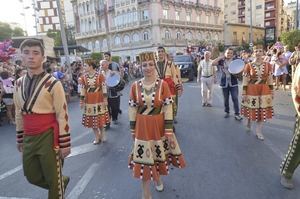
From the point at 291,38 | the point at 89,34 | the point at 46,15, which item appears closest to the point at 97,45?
the point at 89,34

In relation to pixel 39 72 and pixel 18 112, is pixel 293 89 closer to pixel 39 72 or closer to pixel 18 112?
→ pixel 39 72

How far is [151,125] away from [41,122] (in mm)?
1304

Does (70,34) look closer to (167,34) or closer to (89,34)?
(89,34)

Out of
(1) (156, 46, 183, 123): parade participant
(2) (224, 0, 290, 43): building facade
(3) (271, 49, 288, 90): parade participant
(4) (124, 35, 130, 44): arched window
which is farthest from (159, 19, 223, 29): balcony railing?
(1) (156, 46, 183, 123): parade participant

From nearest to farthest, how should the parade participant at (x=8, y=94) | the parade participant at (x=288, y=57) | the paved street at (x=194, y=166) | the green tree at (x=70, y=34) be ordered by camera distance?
the paved street at (x=194, y=166), the parade participant at (x=8, y=94), the parade participant at (x=288, y=57), the green tree at (x=70, y=34)

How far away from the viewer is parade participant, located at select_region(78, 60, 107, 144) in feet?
22.8

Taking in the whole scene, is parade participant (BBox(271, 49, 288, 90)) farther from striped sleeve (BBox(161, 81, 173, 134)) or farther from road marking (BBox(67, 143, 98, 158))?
striped sleeve (BBox(161, 81, 173, 134))

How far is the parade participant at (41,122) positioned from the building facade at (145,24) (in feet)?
170

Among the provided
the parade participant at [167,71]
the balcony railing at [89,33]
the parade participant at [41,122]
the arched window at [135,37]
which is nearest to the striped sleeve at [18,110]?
the parade participant at [41,122]

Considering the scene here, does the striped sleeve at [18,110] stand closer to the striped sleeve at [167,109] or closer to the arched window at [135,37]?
the striped sleeve at [167,109]

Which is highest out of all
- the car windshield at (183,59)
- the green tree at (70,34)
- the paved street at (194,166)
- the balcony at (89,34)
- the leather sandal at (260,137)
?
the green tree at (70,34)

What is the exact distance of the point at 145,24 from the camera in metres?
55.9

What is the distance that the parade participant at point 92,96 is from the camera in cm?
695

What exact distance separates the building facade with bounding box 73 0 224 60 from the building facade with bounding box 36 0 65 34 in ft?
137
